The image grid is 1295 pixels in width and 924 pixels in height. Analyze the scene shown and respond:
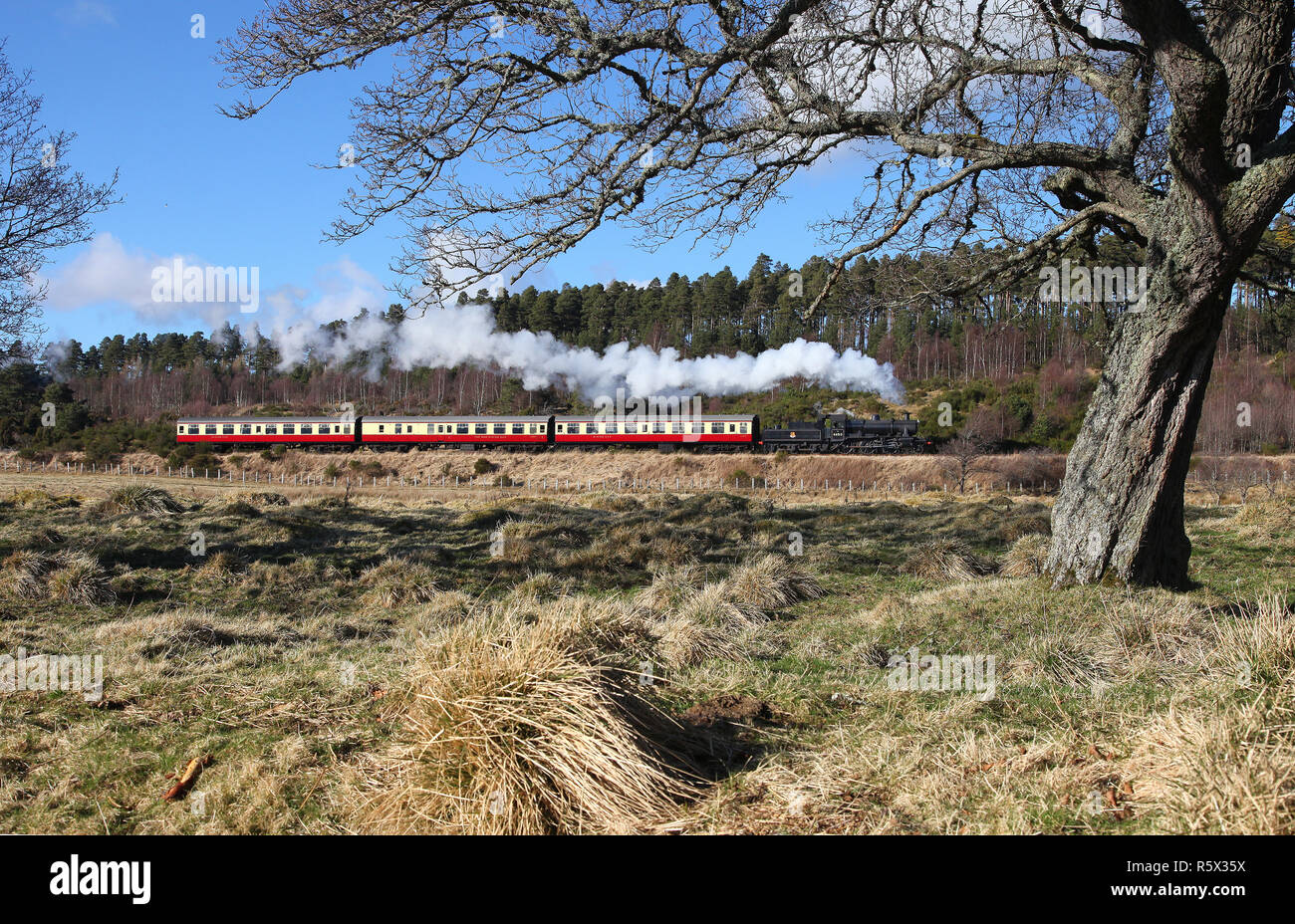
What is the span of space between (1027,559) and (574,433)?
36940mm

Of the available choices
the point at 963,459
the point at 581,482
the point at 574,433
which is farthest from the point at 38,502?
the point at 963,459

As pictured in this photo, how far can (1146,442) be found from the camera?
22.9ft

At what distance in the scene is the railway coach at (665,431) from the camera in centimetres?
4409

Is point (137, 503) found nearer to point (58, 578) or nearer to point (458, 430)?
point (58, 578)

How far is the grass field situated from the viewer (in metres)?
3.12

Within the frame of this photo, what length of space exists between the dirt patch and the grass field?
0.02m

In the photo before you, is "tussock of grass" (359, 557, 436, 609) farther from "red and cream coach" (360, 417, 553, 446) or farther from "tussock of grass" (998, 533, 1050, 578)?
"red and cream coach" (360, 417, 553, 446)

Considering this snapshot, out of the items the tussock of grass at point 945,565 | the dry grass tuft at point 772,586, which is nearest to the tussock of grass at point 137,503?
the dry grass tuft at point 772,586

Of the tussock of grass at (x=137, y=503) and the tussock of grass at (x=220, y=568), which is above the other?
the tussock of grass at (x=137, y=503)

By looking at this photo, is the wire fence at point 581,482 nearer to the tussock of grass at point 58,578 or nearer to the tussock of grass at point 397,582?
the tussock of grass at point 397,582

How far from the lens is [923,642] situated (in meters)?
6.14

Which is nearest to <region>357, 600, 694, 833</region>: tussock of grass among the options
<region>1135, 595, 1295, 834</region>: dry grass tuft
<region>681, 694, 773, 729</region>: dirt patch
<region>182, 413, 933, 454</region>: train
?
<region>681, 694, 773, 729</region>: dirt patch

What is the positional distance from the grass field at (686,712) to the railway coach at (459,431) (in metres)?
36.5
